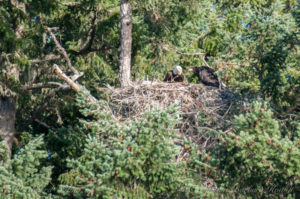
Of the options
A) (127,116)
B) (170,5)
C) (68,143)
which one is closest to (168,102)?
(127,116)

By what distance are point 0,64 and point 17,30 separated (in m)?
0.81

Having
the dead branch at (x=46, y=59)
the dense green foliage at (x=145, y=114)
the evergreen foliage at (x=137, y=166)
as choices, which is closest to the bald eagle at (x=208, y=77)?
the dense green foliage at (x=145, y=114)

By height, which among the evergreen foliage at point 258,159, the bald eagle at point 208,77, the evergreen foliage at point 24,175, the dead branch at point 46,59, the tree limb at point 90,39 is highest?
the tree limb at point 90,39

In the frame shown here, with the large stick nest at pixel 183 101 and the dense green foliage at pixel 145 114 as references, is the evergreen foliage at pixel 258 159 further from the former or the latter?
the large stick nest at pixel 183 101

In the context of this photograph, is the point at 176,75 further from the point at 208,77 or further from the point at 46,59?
the point at 46,59

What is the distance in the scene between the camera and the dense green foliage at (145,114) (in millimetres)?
7438

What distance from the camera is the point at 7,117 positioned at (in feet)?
37.0

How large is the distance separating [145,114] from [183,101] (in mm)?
2353

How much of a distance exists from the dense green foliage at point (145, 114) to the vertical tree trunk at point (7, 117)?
1.16 feet

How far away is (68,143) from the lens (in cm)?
1048

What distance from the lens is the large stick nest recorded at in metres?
9.68

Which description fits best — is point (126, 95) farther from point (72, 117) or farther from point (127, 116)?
point (72, 117)

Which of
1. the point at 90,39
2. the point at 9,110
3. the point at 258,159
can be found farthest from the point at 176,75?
the point at 258,159

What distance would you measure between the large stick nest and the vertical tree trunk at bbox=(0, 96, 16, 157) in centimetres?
239
